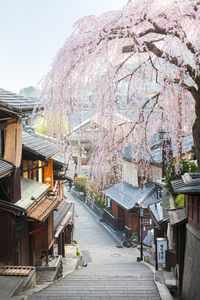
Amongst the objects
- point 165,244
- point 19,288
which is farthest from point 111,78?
point 165,244

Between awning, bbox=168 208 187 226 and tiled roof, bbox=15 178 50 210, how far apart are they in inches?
199

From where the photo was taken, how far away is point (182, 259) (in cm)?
997

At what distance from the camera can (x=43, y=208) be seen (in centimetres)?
1396

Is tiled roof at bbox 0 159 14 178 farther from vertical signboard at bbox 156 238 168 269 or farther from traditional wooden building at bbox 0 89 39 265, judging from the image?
vertical signboard at bbox 156 238 168 269

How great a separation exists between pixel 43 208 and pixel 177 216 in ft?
20.0

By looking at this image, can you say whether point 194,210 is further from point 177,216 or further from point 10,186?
point 10,186

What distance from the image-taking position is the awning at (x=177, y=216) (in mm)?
9554

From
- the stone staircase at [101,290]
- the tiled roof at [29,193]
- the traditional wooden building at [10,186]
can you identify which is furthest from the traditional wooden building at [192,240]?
the tiled roof at [29,193]

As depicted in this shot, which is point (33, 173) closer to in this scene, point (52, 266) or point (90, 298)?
point (52, 266)

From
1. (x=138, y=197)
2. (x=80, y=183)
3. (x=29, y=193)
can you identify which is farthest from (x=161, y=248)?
(x=80, y=183)

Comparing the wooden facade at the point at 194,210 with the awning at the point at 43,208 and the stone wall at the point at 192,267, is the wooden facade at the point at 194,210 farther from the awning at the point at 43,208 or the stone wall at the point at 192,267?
the awning at the point at 43,208

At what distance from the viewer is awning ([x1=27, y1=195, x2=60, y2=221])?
12.5 meters

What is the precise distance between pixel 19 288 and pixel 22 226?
359 centimetres

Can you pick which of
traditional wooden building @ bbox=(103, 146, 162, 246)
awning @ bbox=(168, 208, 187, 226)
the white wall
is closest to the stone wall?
awning @ bbox=(168, 208, 187, 226)
